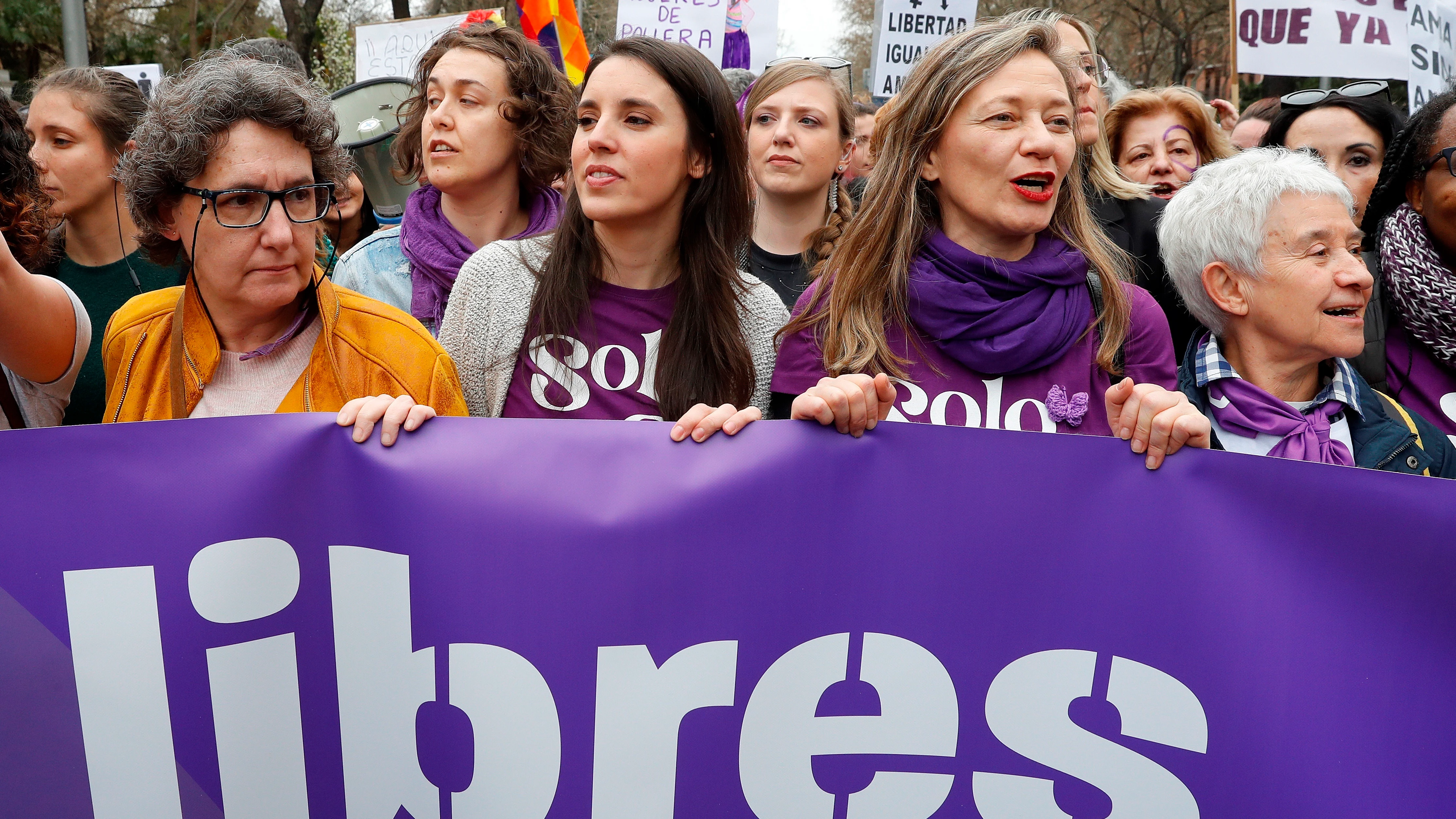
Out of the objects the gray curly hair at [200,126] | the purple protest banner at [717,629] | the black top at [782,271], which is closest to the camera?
the purple protest banner at [717,629]

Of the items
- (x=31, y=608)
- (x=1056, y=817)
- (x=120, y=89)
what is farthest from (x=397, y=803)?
(x=120, y=89)

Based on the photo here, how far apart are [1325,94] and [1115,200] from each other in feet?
4.09

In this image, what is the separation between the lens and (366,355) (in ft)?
7.57

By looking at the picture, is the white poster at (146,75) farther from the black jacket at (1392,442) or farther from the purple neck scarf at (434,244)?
the black jacket at (1392,442)

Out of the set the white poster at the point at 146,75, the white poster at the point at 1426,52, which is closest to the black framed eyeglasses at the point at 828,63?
the white poster at the point at 1426,52

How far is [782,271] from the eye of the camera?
398 centimetres

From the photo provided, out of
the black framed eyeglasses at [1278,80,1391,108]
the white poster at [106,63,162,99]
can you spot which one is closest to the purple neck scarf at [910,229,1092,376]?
the black framed eyeglasses at [1278,80,1391,108]

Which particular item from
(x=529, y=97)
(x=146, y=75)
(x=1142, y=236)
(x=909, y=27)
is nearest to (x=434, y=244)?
(x=529, y=97)

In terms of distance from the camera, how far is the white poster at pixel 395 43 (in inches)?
300

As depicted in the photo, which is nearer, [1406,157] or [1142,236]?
[1406,157]

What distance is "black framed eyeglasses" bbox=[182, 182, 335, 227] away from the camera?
225 cm

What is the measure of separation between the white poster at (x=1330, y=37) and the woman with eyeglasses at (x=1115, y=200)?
8.32 ft

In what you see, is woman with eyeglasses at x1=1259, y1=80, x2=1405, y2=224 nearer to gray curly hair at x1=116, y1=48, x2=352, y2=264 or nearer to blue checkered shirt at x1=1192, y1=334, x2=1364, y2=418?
blue checkered shirt at x1=1192, y1=334, x2=1364, y2=418

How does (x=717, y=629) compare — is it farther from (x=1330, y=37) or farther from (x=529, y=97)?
(x=1330, y=37)
